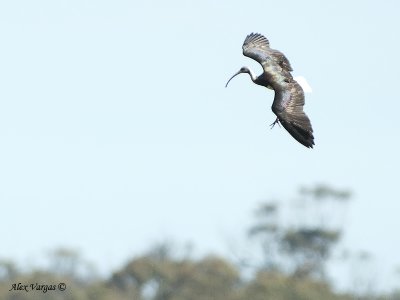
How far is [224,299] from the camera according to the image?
80812 mm

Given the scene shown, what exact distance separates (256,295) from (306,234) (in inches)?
1777

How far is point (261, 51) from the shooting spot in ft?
133

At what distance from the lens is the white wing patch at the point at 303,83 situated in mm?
37562

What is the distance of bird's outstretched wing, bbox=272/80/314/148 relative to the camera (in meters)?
35.2

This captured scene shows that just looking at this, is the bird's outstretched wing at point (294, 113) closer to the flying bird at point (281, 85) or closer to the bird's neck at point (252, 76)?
the flying bird at point (281, 85)

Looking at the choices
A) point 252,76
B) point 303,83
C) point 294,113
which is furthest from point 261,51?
point 294,113

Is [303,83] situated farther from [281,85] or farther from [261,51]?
[261,51]

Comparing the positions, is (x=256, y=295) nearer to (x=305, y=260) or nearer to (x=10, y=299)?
(x=10, y=299)

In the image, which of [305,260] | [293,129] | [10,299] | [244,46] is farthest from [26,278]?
[293,129]

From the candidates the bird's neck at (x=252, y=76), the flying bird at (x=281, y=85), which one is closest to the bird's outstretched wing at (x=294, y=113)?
the flying bird at (x=281, y=85)

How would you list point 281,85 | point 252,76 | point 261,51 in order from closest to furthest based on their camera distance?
point 281,85 → point 252,76 → point 261,51

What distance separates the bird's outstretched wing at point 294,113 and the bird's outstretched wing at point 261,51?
6.53 ft

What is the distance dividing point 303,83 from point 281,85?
0.63 m

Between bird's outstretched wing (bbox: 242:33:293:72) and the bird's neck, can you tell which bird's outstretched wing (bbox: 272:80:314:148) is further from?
the bird's neck
